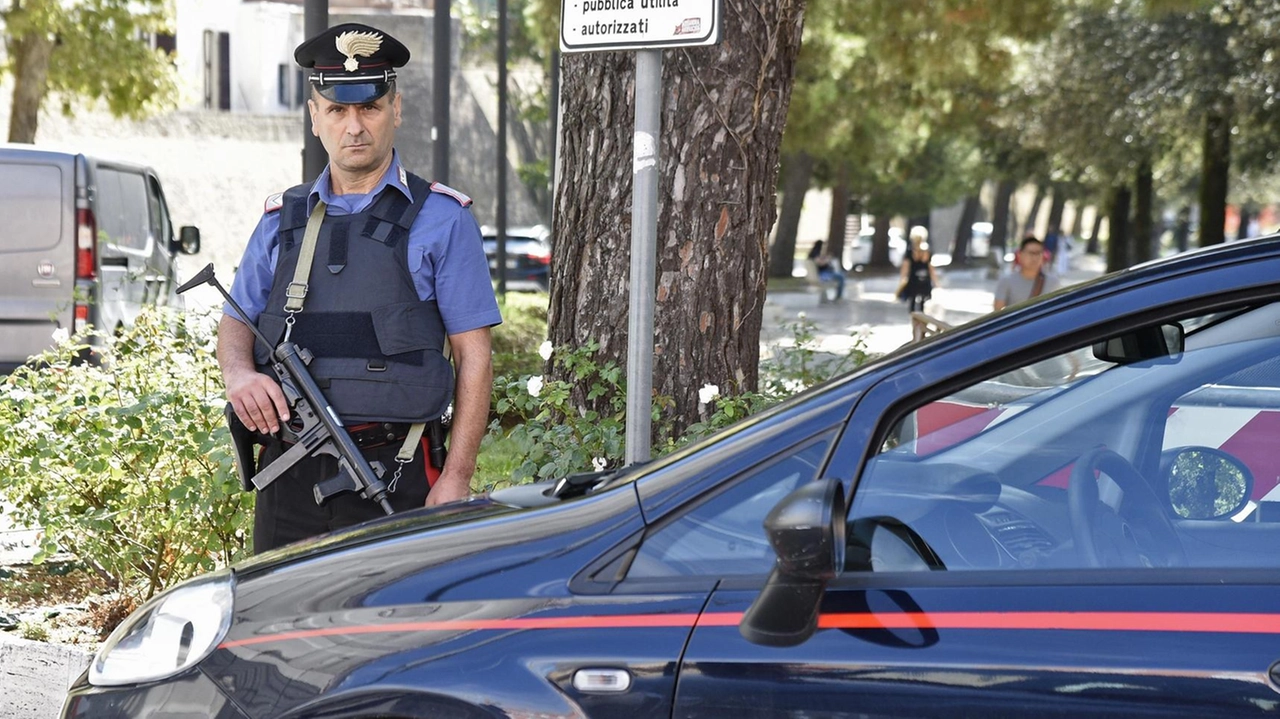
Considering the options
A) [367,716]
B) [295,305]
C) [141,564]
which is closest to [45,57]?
[141,564]

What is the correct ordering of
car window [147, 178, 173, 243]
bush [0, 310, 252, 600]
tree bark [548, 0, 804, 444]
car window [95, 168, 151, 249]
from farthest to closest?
car window [147, 178, 173, 243], car window [95, 168, 151, 249], tree bark [548, 0, 804, 444], bush [0, 310, 252, 600]

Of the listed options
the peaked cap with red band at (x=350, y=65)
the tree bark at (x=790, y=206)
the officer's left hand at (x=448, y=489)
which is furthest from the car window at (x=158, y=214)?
A: the tree bark at (x=790, y=206)

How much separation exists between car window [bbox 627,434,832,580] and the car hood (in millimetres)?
422

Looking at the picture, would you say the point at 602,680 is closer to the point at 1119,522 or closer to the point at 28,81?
the point at 1119,522

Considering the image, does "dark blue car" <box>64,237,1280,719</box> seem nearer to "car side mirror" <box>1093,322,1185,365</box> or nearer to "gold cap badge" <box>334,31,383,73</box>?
"car side mirror" <box>1093,322,1185,365</box>

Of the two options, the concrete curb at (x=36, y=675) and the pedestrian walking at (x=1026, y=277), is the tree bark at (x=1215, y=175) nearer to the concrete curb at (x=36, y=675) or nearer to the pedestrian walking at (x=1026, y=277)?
the pedestrian walking at (x=1026, y=277)

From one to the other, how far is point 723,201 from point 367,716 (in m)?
3.02

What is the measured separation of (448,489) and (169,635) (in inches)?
38.9

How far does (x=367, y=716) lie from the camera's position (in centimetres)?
240

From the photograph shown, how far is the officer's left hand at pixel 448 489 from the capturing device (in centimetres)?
358

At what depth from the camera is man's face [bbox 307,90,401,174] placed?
3598mm

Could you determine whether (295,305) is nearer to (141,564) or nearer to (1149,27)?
(141,564)

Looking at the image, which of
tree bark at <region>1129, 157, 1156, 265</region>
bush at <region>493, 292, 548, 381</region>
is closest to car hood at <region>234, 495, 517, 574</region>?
bush at <region>493, 292, 548, 381</region>

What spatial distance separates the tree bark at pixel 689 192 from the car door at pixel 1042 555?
109 inches
